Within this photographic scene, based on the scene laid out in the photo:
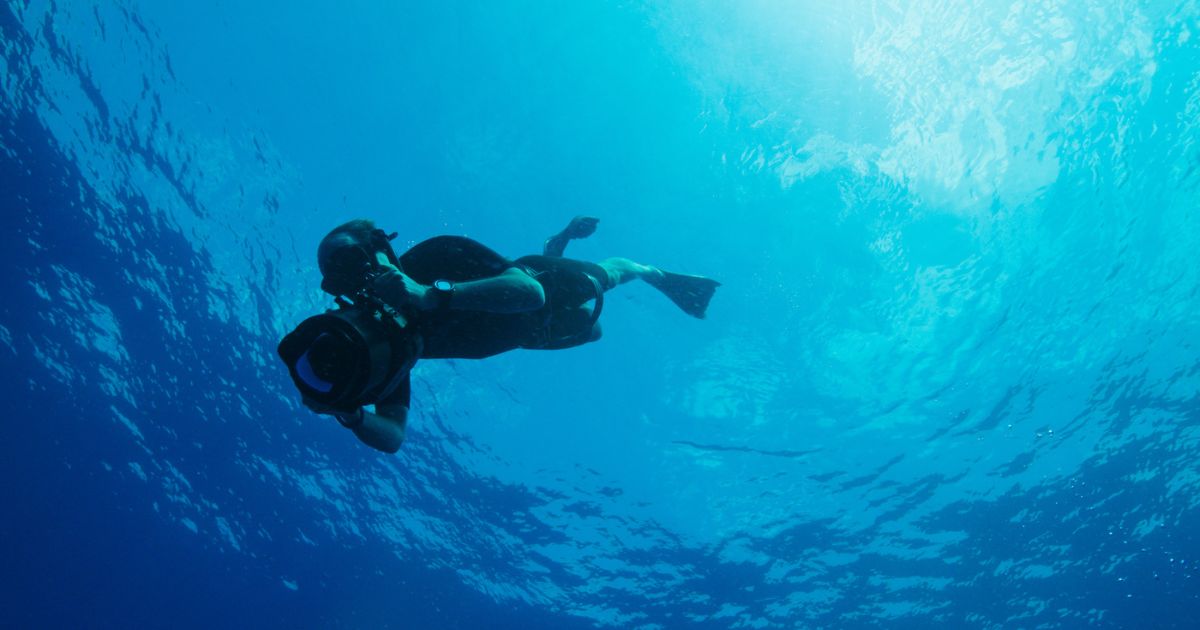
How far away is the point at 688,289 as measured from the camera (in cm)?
579

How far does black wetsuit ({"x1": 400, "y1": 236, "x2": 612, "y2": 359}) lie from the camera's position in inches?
137

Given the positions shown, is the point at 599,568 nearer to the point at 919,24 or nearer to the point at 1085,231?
the point at 1085,231

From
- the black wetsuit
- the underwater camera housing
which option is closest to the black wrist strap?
the underwater camera housing

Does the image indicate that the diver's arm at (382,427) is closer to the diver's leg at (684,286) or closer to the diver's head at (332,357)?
the diver's head at (332,357)

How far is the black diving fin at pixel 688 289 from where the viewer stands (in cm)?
571

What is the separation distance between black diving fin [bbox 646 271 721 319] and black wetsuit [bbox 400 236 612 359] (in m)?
1.45

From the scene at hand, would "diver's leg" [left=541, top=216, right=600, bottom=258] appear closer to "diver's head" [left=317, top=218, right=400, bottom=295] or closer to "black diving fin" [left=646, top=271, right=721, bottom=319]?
"black diving fin" [left=646, top=271, right=721, bottom=319]

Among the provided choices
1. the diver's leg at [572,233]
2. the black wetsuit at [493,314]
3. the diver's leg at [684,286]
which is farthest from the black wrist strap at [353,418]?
the diver's leg at [684,286]

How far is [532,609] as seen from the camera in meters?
21.4

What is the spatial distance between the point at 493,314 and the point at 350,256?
3.69 ft

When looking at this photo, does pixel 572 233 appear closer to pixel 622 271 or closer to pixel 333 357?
pixel 622 271

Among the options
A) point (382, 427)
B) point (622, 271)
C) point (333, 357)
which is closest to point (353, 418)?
point (382, 427)

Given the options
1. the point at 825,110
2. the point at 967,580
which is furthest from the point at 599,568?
the point at 825,110

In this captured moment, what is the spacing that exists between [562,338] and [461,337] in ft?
3.24
